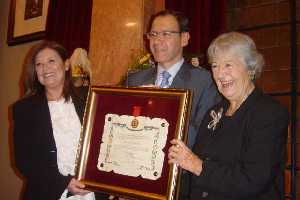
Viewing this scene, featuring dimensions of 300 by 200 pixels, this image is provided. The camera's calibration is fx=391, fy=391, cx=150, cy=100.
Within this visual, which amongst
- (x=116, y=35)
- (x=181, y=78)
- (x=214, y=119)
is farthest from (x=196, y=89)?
(x=116, y=35)

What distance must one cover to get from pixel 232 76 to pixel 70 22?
3.11 m

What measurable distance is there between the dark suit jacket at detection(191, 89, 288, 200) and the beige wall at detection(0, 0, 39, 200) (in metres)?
4.01

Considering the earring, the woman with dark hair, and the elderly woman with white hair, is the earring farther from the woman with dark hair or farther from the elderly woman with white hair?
the woman with dark hair

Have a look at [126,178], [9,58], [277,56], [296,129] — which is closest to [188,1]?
[277,56]

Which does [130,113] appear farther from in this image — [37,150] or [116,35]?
[116,35]

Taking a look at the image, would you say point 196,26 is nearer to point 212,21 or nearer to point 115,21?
point 212,21

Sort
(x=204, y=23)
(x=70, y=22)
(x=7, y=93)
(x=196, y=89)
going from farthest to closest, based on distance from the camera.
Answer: (x=7, y=93) → (x=70, y=22) → (x=204, y=23) → (x=196, y=89)

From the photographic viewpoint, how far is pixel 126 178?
6.73 ft

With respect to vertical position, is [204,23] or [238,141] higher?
[204,23]

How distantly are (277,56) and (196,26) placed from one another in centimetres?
73

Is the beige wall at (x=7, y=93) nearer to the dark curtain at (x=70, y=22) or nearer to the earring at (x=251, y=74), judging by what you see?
the dark curtain at (x=70, y=22)

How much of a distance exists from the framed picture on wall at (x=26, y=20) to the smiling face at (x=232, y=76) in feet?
12.0

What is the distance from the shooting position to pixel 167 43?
241 centimetres

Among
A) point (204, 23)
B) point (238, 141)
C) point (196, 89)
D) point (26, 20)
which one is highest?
point (26, 20)
